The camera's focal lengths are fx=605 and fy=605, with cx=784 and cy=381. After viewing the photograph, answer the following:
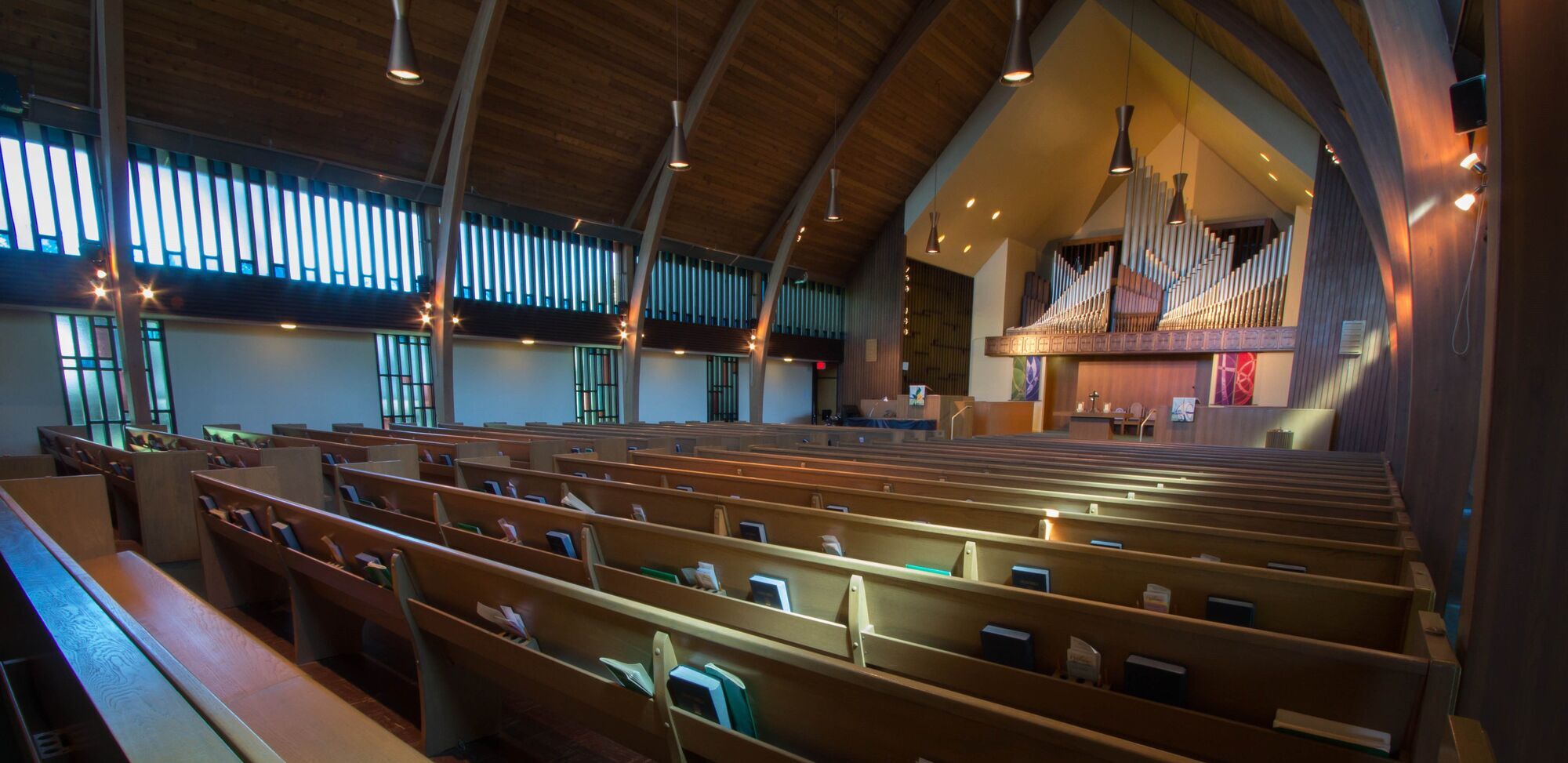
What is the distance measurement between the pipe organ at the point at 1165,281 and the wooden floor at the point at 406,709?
12.4 meters

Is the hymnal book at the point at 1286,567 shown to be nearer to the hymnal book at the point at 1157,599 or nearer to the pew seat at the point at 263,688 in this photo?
the hymnal book at the point at 1157,599

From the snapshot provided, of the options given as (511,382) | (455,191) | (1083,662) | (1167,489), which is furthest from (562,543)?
(511,382)

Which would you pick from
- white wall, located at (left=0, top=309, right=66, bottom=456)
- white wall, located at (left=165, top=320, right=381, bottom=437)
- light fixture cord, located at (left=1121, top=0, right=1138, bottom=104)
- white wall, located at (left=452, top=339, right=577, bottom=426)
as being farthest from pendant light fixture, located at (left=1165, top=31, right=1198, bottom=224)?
white wall, located at (left=0, top=309, right=66, bottom=456)

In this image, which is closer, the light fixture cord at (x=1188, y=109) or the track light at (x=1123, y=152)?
the track light at (x=1123, y=152)

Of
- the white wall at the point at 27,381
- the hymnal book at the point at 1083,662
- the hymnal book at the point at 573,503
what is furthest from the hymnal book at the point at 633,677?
the white wall at the point at 27,381

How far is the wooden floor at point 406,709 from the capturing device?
5.74 feet

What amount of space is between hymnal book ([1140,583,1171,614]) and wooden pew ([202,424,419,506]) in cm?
408

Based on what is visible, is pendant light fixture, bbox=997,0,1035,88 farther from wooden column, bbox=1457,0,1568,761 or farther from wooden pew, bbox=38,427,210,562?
wooden pew, bbox=38,427,210,562

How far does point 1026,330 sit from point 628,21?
32.1 ft

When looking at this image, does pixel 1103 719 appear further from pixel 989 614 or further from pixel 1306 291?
pixel 1306 291

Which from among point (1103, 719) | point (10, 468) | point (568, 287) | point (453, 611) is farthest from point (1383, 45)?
point (568, 287)

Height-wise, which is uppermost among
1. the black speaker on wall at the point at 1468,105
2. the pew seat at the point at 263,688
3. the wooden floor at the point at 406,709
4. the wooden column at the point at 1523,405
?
the black speaker on wall at the point at 1468,105

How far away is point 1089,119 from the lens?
12.0 metres

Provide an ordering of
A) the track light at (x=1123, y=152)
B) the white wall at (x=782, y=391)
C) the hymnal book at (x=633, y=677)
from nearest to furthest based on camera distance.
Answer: the hymnal book at (x=633, y=677)
the track light at (x=1123, y=152)
the white wall at (x=782, y=391)
